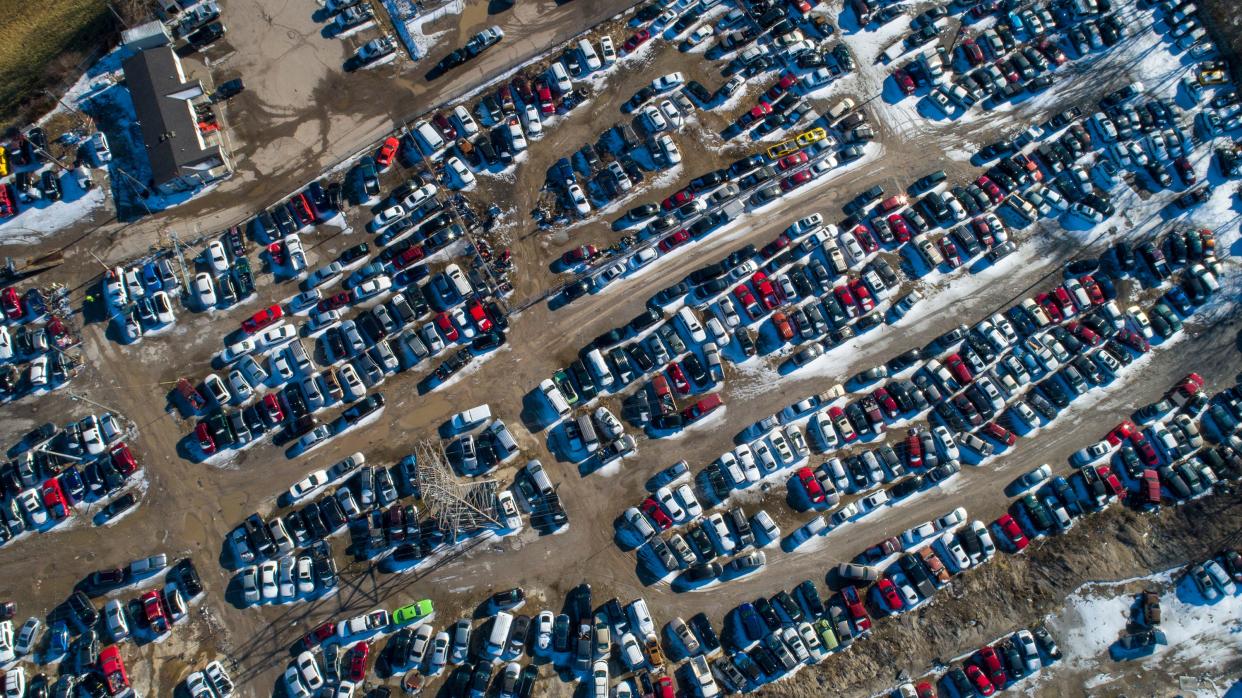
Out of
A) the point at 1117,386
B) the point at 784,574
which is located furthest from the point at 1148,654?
the point at 784,574

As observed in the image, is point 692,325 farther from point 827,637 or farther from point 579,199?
point 827,637

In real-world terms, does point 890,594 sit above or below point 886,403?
below

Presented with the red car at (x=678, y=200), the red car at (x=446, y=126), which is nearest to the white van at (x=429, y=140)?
the red car at (x=446, y=126)

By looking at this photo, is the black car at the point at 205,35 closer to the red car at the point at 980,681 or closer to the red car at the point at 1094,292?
the red car at the point at 1094,292

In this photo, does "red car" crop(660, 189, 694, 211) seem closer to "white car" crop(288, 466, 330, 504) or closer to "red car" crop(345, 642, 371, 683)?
"white car" crop(288, 466, 330, 504)

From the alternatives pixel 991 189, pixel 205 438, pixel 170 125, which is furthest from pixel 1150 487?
pixel 170 125

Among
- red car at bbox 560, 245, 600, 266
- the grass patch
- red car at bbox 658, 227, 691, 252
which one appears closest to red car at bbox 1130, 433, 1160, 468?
red car at bbox 658, 227, 691, 252
